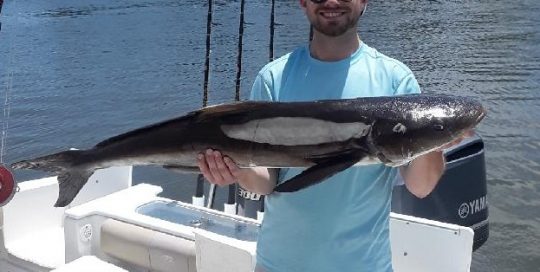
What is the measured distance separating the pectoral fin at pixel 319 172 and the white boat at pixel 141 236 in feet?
5.89

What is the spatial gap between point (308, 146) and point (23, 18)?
38612 millimetres

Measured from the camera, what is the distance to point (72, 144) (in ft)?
47.9

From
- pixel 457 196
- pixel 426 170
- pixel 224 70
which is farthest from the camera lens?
pixel 224 70

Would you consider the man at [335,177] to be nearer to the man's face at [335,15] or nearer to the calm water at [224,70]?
the man's face at [335,15]

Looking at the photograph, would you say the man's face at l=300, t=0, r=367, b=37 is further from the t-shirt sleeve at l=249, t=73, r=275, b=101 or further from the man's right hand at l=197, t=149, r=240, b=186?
the man's right hand at l=197, t=149, r=240, b=186

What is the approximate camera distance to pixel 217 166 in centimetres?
267

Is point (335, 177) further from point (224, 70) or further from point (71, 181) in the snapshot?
point (224, 70)

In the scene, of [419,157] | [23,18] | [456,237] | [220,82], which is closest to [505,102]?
[220,82]

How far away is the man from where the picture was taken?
267cm

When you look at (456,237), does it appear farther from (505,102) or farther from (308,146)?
(505,102)

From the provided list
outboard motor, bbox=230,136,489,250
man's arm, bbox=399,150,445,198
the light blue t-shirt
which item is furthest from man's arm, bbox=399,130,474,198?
outboard motor, bbox=230,136,489,250

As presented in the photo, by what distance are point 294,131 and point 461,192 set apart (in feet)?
13.2

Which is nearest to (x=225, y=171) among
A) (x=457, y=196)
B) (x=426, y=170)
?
(x=426, y=170)

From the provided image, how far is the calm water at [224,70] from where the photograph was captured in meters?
11.0
